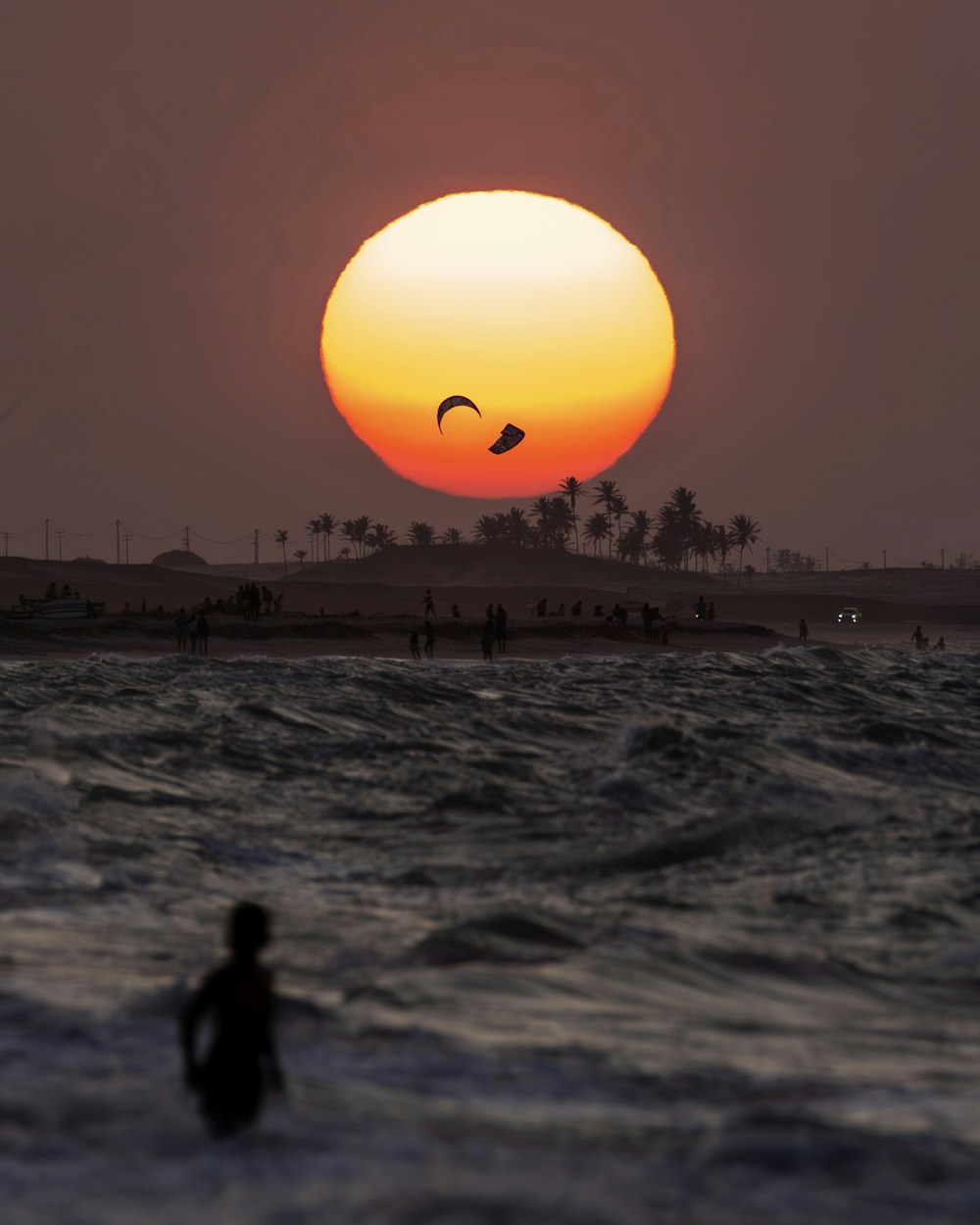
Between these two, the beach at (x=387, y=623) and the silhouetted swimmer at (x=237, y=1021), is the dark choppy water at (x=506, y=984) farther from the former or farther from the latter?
the beach at (x=387, y=623)

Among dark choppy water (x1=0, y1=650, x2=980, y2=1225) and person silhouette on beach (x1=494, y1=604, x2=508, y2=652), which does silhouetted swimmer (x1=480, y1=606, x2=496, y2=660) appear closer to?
person silhouette on beach (x1=494, y1=604, x2=508, y2=652)

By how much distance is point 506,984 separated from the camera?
10961 mm

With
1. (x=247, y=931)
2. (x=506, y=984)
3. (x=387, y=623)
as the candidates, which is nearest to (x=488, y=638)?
(x=387, y=623)

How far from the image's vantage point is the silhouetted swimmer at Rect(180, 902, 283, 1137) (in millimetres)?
7031

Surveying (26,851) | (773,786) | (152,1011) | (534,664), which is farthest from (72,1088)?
(534,664)

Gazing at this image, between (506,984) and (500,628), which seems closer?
(506,984)

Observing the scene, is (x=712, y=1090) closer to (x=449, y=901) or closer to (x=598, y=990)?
(x=598, y=990)

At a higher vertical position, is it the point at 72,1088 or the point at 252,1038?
the point at 252,1038

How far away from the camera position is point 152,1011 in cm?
984

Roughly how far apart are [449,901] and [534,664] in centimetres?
4303

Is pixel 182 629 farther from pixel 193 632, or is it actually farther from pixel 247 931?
pixel 247 931

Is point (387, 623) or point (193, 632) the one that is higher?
point (387, 623)

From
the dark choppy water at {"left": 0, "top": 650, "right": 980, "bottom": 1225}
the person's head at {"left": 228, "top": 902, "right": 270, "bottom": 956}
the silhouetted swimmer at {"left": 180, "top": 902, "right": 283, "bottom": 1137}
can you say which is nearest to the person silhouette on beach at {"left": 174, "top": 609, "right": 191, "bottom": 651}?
the dark choppy water at {"left": 0, "top": 650, "right": 980, "bottom": 1225}

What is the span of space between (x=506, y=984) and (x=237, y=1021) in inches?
165
